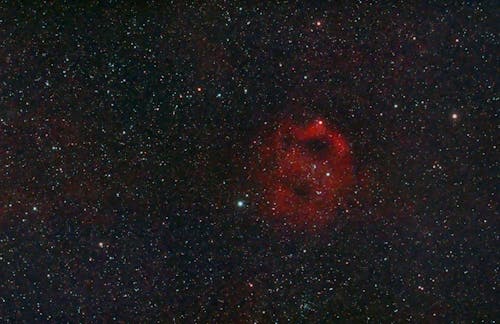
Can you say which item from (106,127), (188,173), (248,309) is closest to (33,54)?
(106,127)

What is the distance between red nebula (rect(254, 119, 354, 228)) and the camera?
0.59m

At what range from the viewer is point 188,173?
23.4 inches

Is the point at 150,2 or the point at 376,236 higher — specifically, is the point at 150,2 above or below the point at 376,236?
above

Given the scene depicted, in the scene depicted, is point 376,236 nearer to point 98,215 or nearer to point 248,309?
point 248,309

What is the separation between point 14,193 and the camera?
1.94 ft

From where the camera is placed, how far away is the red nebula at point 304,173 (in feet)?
1.93

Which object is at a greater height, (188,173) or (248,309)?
(188,173)

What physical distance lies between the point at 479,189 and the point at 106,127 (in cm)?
43

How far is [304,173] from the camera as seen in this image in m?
0.59

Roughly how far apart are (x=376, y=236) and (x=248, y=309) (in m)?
0.17

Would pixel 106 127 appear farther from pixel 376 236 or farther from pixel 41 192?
pixel 376 236

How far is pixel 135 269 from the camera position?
0.60 m

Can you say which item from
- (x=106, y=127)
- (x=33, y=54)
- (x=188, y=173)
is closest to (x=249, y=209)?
(x=188, y=173)

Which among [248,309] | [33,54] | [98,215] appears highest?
[33,54]
